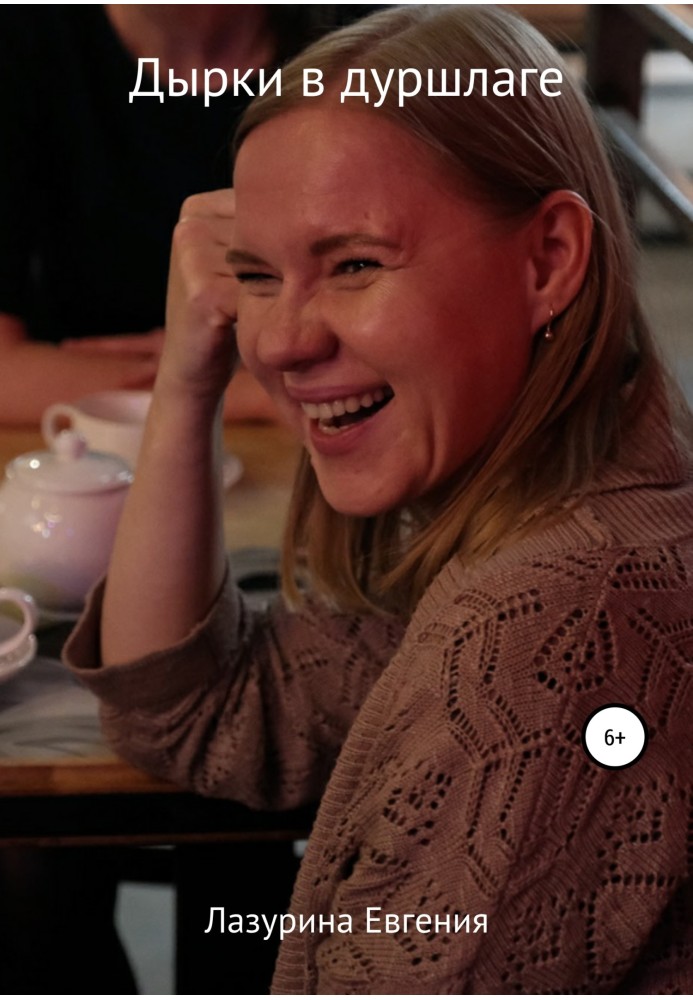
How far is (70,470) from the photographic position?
1.27m

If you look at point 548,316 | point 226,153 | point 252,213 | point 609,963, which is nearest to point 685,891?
point 609,963

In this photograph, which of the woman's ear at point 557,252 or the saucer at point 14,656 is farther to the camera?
the saucer at point 14,656

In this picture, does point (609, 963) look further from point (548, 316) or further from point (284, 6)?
point (284, 6)

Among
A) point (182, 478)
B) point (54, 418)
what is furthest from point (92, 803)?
point (54, 418)

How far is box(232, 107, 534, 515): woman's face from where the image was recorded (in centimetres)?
88

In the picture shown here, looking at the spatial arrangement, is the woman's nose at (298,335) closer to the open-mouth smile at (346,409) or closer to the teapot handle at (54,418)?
the open-mouth smile at (346,409)

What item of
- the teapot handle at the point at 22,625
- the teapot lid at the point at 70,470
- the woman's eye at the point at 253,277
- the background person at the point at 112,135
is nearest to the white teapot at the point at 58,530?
the teapot lid at the point at 70,470

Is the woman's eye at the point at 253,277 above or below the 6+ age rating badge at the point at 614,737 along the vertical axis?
above

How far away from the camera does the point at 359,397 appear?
0.93 meters

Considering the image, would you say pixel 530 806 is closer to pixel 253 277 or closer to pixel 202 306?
Answer: pixel 253 277

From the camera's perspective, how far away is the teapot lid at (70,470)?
4.12 feet

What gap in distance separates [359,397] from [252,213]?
0.14 meters

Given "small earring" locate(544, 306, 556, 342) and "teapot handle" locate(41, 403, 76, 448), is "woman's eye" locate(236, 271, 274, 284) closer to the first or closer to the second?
"small earring" locate(544, 306, 556, 342)

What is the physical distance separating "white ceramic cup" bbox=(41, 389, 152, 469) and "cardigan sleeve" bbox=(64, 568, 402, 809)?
0.34m
